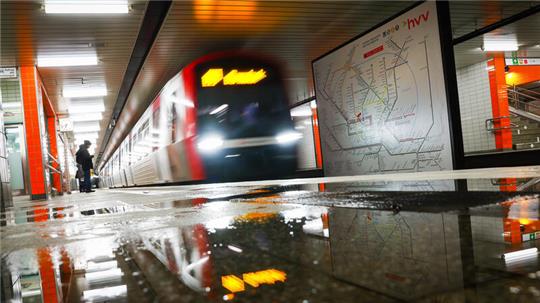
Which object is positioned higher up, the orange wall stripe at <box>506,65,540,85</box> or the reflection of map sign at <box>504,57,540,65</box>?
the reflection of map sign at <box>504,57,540,65</box>

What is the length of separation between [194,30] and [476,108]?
13.3m

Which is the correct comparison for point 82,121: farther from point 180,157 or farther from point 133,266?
point 133,266

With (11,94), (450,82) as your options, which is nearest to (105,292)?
(450,82)

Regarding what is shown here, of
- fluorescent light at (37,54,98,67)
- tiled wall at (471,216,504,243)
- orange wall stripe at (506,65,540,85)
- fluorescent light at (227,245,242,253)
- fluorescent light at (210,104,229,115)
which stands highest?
fluorescent light at (37,54,98,67)

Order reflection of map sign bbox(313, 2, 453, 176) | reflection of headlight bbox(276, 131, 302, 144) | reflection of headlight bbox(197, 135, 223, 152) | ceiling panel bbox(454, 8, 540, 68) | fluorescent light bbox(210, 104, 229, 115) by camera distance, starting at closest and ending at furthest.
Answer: reflection of map sign bbox(313, 2, 453, 176) → reflection of headlight bbox(197, 135, 223, 152) → fluorescent light bbox(210, 104, 229, 115) → reflection of headlight bbox(276, 131, 302, 144) → ceiling panel bbox(454, 8, 540, 68)

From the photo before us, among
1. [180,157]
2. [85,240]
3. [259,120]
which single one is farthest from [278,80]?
[85,240]

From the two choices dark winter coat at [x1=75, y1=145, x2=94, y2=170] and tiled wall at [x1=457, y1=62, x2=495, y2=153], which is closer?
dark winter coat at [x1=75, y1=145, x2=94, y2=170]

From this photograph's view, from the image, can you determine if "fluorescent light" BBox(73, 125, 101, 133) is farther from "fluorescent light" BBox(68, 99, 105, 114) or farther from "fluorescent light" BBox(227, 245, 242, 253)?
"fluorescent light" BBox(227, 245, 242, 253)

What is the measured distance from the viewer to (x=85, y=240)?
1.35 metres

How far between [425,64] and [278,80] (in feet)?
9.63

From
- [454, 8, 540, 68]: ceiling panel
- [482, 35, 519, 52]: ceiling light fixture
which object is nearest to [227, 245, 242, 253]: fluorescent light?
[454, 8, 540, 68]: ceiling panel

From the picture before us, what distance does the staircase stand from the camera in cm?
1534

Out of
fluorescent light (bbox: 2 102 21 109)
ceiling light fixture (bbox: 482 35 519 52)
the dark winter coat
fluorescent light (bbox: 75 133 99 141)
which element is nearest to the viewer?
the dark winter coat

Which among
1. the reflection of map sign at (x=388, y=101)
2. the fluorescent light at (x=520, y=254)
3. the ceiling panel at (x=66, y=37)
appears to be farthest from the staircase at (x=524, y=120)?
the fluorescent light at (x=520, y=254)
